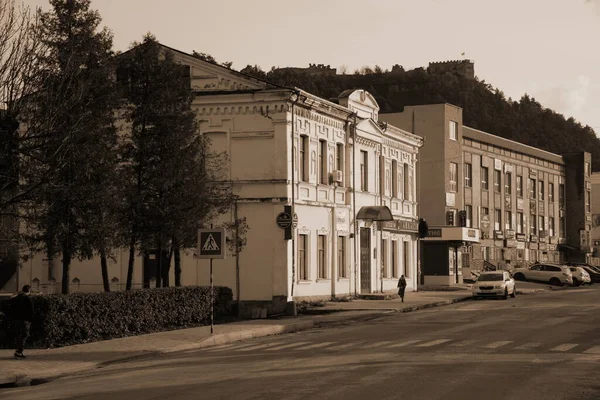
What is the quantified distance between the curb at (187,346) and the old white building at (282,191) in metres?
7.25

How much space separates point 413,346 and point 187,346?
5.55 metres

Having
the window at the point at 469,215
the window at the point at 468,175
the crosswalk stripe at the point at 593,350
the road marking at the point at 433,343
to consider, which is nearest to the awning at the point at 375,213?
the road marking at the point at 433,343

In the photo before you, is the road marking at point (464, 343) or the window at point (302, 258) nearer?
the road marking at point (464, 343)

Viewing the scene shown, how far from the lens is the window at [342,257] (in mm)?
44966

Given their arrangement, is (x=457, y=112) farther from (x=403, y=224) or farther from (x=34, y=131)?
(x=34, y=131)

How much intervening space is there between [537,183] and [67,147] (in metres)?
71.6

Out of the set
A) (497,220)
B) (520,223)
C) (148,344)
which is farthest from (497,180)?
(148,344)

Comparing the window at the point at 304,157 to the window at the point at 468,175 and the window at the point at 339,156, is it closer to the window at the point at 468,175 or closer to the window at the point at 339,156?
the window at the point at 339,156

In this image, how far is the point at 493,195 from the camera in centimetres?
8000

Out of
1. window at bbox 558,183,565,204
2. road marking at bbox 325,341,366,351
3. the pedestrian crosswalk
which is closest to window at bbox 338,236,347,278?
the pedestrian crosswalk

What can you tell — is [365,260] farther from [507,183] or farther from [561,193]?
[561,193]

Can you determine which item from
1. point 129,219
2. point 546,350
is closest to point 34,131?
point 129,219

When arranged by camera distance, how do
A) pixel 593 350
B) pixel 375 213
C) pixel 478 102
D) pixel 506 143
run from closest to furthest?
1. pixel 593 350
2. pixel 375 213
3. pixel 506 143
4. pixel 478 102

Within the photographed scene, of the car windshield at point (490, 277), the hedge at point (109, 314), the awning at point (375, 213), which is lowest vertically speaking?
the hedge at point (109, 314)
